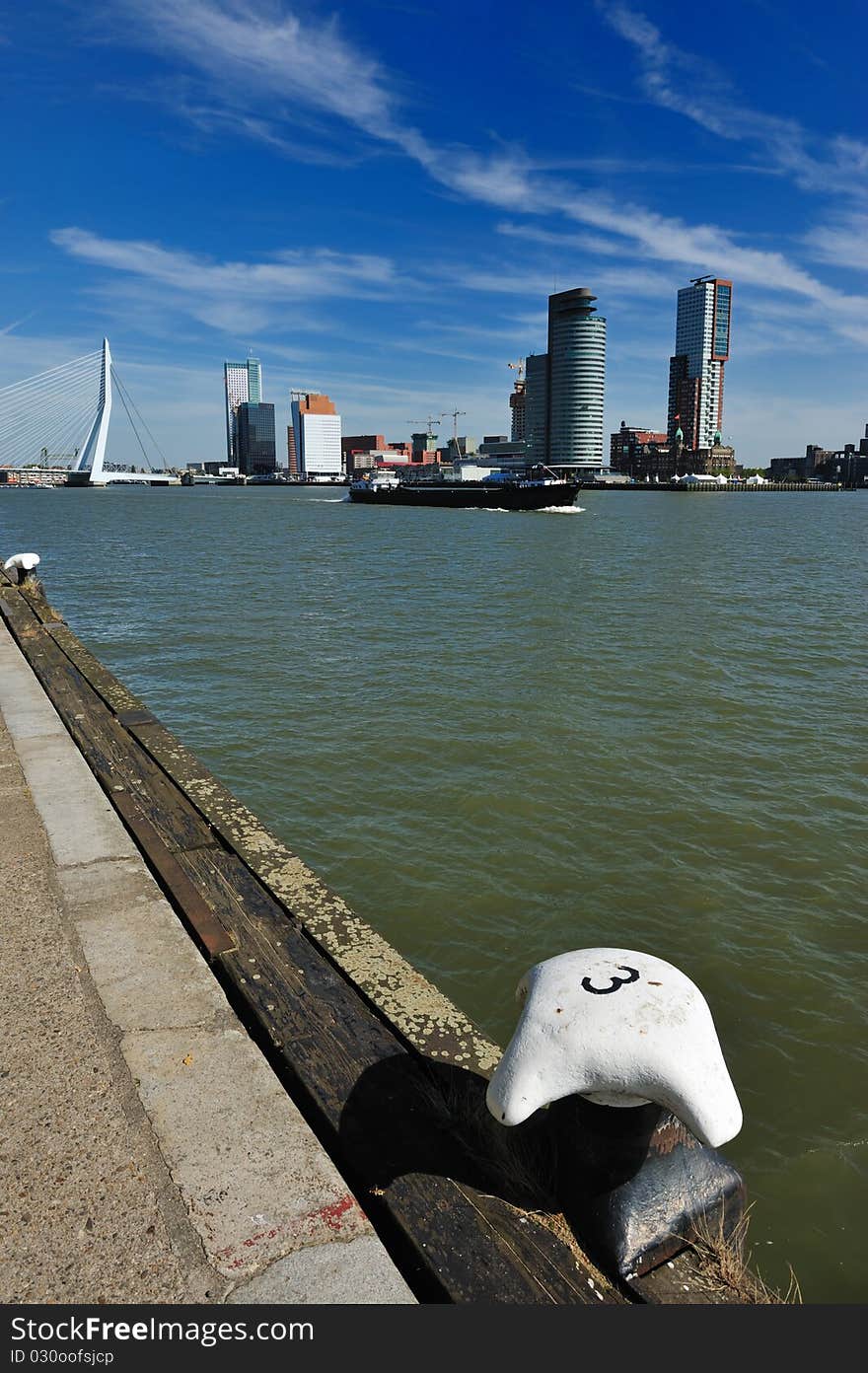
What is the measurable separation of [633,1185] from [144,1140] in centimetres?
159

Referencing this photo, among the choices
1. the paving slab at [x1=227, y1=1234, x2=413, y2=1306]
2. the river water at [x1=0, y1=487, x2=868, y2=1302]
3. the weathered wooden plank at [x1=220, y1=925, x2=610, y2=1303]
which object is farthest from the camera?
the river water at [x1=0, y1=487, x2=868, y2=1302]

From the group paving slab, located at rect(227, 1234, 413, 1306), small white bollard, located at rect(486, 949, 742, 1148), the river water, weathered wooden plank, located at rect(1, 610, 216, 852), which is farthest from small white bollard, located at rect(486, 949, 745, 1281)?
weathered wooden plank, located at rect(1, 610, 216, 852)

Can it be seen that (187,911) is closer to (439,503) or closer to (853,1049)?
(853,1049)

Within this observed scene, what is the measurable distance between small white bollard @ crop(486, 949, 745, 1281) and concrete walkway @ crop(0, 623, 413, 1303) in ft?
2.14

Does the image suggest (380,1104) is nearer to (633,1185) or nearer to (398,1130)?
(398,1130)

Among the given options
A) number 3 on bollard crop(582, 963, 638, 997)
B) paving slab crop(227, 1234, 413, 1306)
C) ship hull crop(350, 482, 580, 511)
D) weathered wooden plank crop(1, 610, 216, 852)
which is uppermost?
ship hull crop(350, 482, 580, 511)

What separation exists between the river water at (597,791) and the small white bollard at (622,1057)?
5.35ft

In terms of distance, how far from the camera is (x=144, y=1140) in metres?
2.77

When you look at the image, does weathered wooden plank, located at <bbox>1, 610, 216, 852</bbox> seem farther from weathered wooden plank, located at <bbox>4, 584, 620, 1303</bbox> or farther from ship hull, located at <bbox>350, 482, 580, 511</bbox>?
ship hull, located at <bbox>350, 482, 580, 511</bbox>

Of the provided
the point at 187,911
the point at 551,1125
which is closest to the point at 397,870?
the point at 187,911

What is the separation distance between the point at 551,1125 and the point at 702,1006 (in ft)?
2.42

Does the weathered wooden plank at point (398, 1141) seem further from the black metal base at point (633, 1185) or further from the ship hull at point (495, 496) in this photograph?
the ship hull at point (495, 496)

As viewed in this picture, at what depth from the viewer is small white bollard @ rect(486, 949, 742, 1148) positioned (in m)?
2.33

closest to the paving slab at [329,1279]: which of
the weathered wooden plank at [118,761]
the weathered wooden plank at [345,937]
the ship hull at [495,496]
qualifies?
the weathered wooden plank at [345,937]
